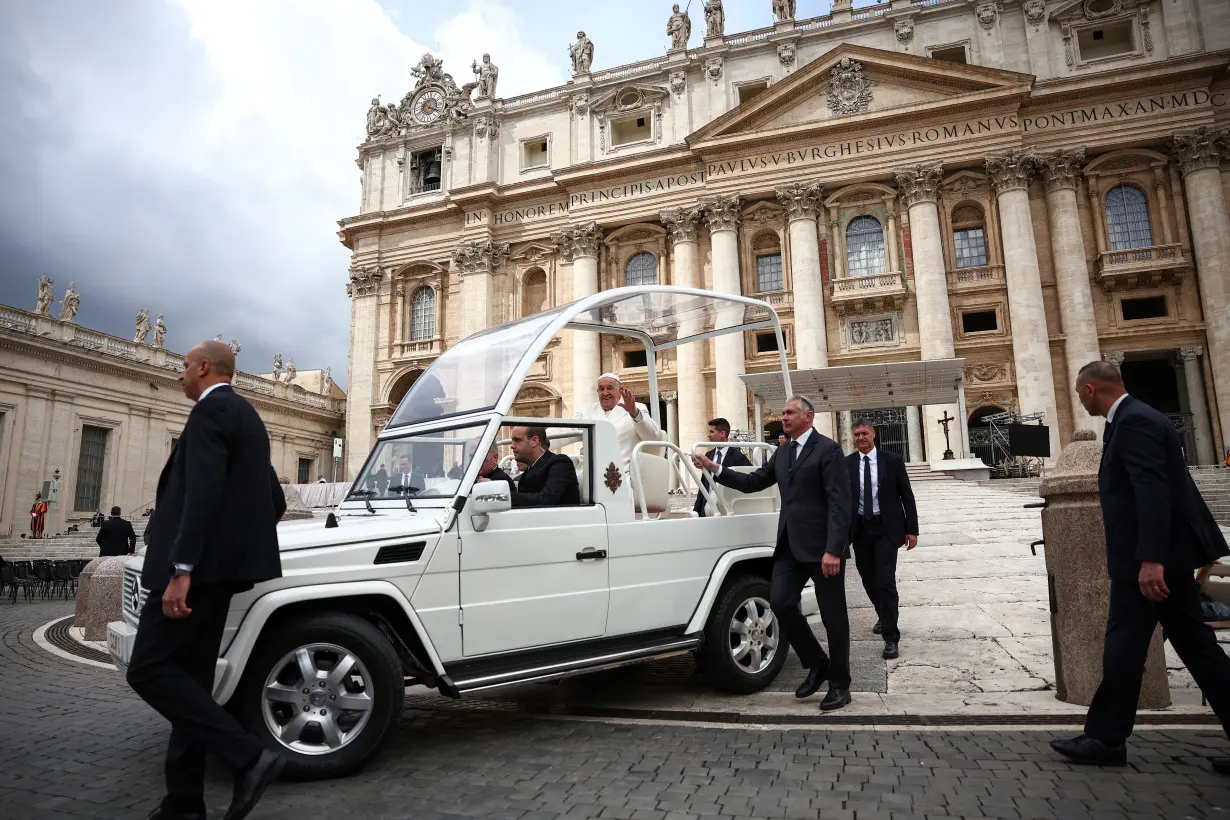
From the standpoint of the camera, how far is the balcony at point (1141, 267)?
25219 mm

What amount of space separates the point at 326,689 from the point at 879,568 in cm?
499

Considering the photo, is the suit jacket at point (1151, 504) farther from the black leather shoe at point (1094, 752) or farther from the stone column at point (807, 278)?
the stone column at point (807, 278)

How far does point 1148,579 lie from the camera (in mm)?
3529

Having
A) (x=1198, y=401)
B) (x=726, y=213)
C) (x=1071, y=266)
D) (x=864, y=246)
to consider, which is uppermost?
(x=726, y=213)

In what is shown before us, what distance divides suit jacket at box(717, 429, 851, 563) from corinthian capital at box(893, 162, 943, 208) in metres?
25.1

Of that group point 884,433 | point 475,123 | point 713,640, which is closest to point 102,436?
point 475,123

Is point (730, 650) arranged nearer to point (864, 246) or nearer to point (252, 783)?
point (252, 783)

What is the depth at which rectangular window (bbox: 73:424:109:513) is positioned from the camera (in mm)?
29938

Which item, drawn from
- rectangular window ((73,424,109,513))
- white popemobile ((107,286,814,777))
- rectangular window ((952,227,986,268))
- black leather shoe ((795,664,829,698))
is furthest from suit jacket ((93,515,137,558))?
rectangular window ((952,227,986,268))

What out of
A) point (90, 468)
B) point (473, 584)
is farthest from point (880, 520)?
point (90, 468)

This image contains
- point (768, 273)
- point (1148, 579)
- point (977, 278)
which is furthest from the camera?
point (768, 273)

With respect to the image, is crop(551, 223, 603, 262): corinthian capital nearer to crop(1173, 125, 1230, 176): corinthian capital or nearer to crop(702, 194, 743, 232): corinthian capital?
crop(702, 194, 743, 232): corinthian capital

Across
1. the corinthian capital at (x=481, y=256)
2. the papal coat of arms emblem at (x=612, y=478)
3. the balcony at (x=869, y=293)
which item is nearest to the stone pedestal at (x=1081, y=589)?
the papal coat of arms emblem at (x=612, y=478)

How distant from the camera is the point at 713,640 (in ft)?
17.2
